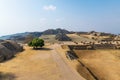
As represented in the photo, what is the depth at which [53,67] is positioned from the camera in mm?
47719

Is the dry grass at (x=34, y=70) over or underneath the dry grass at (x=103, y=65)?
over

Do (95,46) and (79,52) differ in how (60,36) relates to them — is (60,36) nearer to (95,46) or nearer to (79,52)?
(95,46)

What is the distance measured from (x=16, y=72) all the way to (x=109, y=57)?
38662mm

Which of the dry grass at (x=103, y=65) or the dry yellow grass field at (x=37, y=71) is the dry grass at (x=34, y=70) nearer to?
the dry yellow grass field at (x=37, y=71)

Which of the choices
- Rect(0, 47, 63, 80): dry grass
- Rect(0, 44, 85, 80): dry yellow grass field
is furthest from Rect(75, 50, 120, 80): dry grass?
Rect(0, 47, 63, 80): dry grass

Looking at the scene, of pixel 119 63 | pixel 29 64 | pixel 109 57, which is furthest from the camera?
pixel 109 57

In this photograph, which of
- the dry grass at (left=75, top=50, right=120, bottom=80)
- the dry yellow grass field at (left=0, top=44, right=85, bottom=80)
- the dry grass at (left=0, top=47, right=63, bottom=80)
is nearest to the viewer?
the dry yellow grass field at (left=0, top=44, right=85, bottom=80)

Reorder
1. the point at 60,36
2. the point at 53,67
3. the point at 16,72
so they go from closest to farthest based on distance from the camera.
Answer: the point at 16,72 < the point at 53,67 < the point at 60,36

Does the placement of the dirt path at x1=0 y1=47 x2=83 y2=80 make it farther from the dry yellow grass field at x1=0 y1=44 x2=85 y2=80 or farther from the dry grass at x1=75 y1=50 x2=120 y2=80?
the dry grass at x1=75 y1=50 x2=120 y2=80

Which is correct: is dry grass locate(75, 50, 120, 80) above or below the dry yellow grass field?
below

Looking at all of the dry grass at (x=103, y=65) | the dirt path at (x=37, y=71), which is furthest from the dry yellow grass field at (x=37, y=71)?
the dry grass at (x=103, y=65)

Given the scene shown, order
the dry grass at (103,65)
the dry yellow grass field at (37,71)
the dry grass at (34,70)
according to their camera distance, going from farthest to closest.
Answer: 1. the dry grass at (103,65)
2. the dry grass at (34,70)
3. the dry yellow grass field at (37,71)

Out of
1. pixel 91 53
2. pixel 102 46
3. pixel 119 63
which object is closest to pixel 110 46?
pixel 102 46

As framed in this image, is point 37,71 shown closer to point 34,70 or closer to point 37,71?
point 37,71
